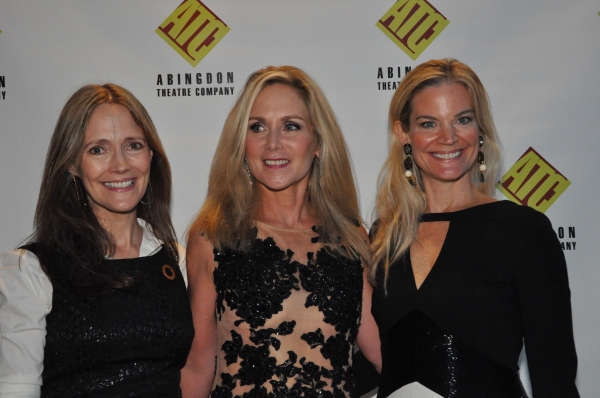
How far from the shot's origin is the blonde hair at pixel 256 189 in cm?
260

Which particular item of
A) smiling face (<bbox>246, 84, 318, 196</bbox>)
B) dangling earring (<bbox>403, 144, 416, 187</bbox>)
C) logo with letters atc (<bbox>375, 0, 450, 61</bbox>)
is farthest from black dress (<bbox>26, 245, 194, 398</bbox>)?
logo with letters atc (<bbox>375, 0, 450, 61</bbox>)

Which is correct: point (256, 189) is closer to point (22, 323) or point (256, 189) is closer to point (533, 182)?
point (22, 323)

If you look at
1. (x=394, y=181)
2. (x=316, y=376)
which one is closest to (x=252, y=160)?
(x=394, y=181)

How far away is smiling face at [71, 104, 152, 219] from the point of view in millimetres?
2322

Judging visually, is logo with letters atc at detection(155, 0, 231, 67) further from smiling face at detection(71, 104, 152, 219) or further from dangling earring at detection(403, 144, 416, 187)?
dangling earring at detection(403, 144, 416, 187)

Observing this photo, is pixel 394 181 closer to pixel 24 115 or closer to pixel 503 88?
pixel 503 88

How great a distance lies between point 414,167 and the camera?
267 cm

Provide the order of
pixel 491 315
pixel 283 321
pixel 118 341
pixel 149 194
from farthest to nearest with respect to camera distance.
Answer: pixel 149 194
pixel 283 321
pixel 491 315
pixel 118 341

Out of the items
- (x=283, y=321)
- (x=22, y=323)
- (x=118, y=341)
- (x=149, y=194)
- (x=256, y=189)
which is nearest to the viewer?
(x=22, y=323)

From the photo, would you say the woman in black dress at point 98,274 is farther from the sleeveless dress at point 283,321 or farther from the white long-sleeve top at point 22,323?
the sleeveless dress at point 283,321

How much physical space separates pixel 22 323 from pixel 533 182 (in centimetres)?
219

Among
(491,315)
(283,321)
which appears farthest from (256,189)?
(491,315)

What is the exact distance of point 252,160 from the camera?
262 centimetres

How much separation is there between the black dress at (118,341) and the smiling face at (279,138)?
0.55 meters
